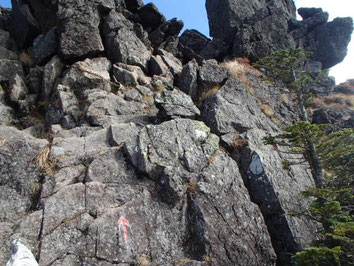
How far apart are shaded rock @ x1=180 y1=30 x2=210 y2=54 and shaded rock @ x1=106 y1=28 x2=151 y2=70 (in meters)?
15.9

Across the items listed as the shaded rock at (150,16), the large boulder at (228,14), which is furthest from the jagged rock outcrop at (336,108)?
the shaded rock at (150,16)

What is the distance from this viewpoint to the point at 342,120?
2483cm

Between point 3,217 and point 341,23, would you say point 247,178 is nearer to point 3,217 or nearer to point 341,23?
point 3,217

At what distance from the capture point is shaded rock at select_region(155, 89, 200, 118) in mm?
14023

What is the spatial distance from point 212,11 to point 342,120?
22.1m

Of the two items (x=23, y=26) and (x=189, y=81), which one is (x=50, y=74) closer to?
(x=23, y=26)

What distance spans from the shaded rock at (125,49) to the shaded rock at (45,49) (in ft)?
12.5

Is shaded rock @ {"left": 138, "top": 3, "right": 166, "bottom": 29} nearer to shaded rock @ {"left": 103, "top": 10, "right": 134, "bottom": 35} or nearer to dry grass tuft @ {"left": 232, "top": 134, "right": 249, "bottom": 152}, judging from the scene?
shaded rock @ {"left": 103, "top": 10, "right": 134, "bottom": 35}

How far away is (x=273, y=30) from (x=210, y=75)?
16672mm

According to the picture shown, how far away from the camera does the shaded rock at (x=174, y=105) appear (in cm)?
1402

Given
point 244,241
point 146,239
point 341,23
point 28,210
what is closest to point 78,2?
point 28,210

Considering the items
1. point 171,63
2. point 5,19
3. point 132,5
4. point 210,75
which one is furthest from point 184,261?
point 5,19

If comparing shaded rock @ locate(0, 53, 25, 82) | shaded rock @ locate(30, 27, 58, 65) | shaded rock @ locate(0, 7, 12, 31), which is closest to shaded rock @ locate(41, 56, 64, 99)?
shaded rock @ locate(30, 27, 58, 65)

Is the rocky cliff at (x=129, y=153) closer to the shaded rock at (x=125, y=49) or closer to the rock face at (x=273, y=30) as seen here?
the shaded rock at (x=125, y=49)
